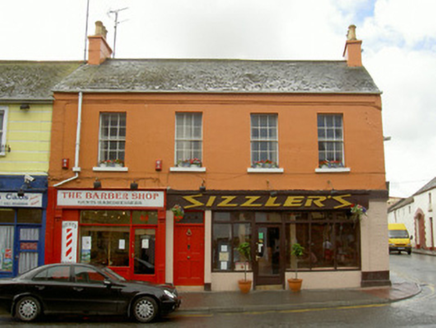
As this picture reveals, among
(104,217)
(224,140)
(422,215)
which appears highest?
(224,140)

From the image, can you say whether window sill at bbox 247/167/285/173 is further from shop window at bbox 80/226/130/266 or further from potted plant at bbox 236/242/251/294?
shop window at bbox 80/226/130/266

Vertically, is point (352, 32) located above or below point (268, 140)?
above

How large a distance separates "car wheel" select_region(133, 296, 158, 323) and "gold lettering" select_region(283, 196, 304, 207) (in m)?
6.30

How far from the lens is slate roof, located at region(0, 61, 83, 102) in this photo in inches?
611

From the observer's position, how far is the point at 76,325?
9.97 meters

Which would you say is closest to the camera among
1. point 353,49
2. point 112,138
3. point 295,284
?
point 295,284

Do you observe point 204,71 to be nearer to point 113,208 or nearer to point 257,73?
point 257,73

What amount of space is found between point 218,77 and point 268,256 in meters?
6.86

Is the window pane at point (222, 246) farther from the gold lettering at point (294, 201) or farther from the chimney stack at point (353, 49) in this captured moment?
the chimney stack at point (353, 49)

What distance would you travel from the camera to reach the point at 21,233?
1480 centimetres

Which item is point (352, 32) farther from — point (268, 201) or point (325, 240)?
point (325, 240)

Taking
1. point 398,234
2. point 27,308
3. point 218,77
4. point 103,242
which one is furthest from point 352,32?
point 398,234

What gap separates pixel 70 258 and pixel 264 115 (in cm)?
833

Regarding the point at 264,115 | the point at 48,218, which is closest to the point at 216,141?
the point at 264,115
